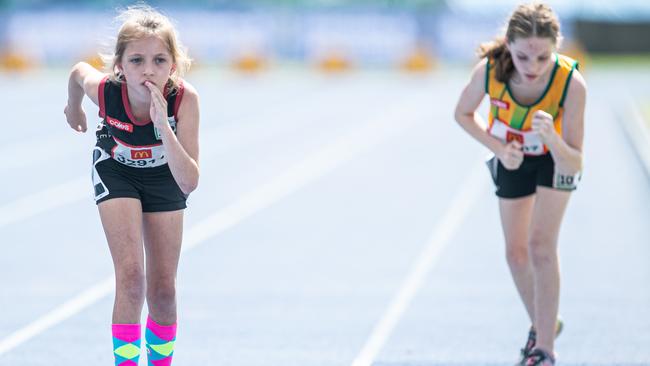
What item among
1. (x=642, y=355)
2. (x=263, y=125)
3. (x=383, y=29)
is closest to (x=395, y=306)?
(x=642, y=355)

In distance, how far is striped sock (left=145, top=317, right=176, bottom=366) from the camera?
587cm

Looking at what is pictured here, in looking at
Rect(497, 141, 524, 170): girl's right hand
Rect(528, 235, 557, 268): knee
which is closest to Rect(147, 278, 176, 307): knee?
Rect(497, 141, 524, 170): girl's right hand

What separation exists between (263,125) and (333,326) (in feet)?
51.2

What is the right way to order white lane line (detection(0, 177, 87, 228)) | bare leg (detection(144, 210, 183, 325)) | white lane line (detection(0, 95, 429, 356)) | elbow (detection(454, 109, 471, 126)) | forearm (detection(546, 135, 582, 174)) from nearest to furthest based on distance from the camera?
bare leg (detection(144, 210, 183, 325))
forearm (detection(546, 135, 582, 174))
elbow (detection(454, 109, 471, 126))
white lane line (detection(0, 95, 429, 356))
white lane line (detection(0, 177, 87, 228))

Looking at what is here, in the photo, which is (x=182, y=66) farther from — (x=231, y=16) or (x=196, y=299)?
(x=231, y=16)

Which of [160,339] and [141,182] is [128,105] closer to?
[141,182]

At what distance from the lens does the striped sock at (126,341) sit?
5.48 m

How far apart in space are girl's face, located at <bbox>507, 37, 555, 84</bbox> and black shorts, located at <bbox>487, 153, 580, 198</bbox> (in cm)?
59

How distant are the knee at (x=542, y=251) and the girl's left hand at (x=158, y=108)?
2188 mm

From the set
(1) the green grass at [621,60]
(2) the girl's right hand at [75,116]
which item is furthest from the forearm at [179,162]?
(1) the green grass at [621,60]

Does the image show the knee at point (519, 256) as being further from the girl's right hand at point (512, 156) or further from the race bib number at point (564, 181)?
the girl's right hand at point (512, 156)

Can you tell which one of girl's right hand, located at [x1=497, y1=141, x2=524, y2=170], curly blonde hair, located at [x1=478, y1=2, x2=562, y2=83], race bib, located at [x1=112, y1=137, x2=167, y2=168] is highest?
curly blonde hair, located at [x1=478, y1=2, x2=562, y2=83]

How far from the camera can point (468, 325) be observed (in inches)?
307

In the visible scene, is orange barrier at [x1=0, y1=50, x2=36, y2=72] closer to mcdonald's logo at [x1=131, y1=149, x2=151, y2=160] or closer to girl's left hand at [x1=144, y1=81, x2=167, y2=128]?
mcdonald's logo at [x1=131, y1=149, x2=151, y2=160]
